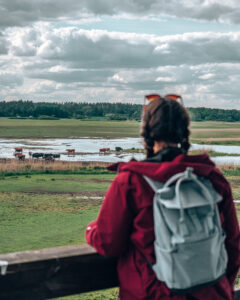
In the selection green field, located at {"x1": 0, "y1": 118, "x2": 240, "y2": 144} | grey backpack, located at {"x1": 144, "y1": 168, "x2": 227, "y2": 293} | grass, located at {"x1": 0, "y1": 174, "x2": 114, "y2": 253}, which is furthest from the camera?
green field, located at {"x1": 0, "y1": 118, "x2": 240, "y2": 144}

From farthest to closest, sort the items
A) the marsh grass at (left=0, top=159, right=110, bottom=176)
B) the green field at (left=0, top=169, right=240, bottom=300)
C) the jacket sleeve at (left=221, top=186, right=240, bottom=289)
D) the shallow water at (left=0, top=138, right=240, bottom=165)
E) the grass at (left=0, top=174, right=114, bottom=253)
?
the shallow water at (left=0, top=138, right=240, bottom=165), the marsh grass at (left=0, top=159, right=110, bottom=176), the grass at (left=0, top=174, right=114, bottom=253), the green field at (left=0, top=169, right=240, bottom=300), the jacket sleeve at (left=221, top=186, right=240, bottom=289)

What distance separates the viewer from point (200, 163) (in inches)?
67.4

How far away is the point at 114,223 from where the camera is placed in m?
1.68

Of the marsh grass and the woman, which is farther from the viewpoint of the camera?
the marsh grass

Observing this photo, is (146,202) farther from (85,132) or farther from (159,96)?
(85,132)

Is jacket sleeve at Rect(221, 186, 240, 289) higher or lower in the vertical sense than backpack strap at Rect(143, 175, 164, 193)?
lower

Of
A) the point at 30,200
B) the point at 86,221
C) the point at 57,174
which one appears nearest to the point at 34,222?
the point at 86,221

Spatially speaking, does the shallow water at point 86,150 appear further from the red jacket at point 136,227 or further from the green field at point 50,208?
the red jacket at point 136,227

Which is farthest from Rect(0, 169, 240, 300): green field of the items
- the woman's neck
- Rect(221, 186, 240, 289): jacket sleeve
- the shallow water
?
the shallow water

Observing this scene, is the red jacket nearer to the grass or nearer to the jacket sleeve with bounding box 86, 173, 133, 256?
the jacket sleeve with bounding box 86, 173, 133, 256

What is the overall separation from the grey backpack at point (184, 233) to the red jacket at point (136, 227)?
5 centimetres

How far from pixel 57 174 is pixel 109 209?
28547mm

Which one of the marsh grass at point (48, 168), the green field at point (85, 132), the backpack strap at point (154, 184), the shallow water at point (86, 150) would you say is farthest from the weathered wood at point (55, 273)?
the green field at point (85, 132)

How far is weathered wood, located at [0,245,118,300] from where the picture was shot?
167 cm
